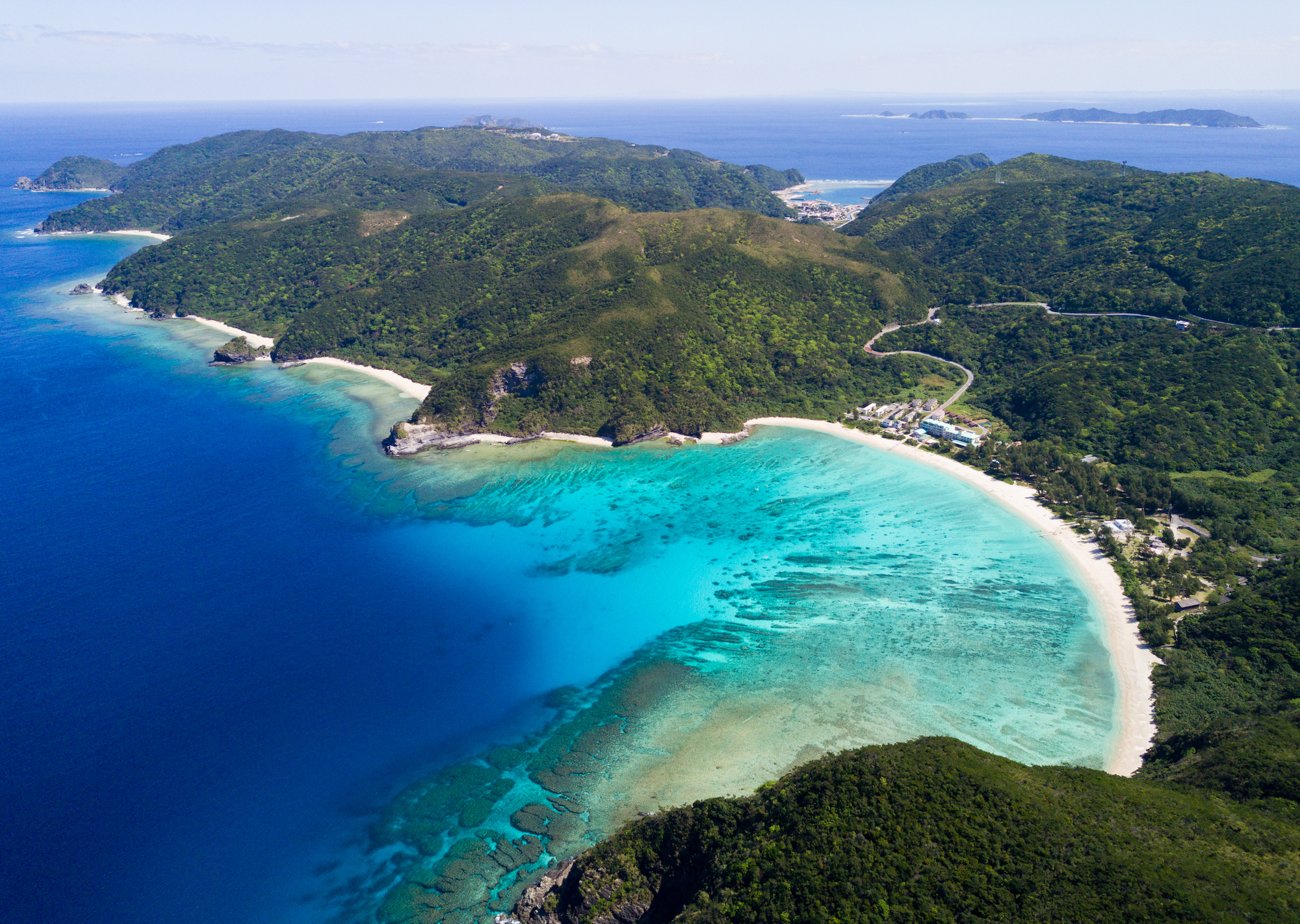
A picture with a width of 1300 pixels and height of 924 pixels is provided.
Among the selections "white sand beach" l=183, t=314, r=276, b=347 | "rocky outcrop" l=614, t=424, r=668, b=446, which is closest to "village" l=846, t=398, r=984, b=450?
"rocky outcrop" l=614, t=424, r=668, b=446

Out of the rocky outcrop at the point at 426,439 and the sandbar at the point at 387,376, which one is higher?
the sandbar at the point at 387,376

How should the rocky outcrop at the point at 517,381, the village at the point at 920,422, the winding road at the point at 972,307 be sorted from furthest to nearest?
the rocky outcrop at the point at 517,381
the winding road at the point at 972,307
the village at the point at 920,422

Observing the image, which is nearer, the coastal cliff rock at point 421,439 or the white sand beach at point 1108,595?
the white sand beach at point 1108,595

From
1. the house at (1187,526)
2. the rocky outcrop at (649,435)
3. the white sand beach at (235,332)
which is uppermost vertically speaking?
the white sand beach at (235,332)

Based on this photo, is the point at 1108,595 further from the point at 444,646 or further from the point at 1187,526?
the point at 444,646

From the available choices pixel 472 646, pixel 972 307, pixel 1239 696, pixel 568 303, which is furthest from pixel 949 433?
pixel 568 303

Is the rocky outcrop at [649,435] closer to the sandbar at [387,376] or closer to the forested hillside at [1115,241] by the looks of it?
the sandbar at [387,376]

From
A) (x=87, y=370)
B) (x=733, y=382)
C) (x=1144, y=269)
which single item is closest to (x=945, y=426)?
(x=733, y=382)

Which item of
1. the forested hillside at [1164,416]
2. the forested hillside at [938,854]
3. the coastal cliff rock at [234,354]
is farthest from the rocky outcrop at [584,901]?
the coastal cliff rock at [234,354]
